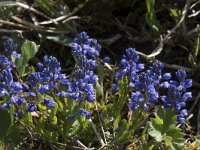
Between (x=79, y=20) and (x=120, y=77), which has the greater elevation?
(x=79, y=20)

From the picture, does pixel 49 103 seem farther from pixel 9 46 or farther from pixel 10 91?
pixel 9 46

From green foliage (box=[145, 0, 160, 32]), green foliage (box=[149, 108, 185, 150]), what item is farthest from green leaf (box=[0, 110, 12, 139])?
green foliage (box=[145, 0, 160, 32])

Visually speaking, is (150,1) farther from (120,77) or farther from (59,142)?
(59,142)

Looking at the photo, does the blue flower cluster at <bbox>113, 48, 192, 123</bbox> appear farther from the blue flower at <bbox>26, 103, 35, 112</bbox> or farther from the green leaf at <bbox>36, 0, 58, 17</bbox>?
the green leaf at <bbox>36, 0, 58, 17</bbox>

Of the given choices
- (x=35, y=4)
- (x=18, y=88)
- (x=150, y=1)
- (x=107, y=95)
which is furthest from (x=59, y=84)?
(x=35, y=4)

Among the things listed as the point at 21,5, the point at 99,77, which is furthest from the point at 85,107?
the point at 21,5

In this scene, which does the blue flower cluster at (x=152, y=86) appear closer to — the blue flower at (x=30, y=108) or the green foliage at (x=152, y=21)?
the blue flower at (x=30, y=108)

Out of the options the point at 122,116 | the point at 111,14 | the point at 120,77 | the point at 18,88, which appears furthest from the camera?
the point at 111,14

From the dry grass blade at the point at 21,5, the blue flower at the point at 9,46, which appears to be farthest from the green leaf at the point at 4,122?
the dry grass blade at the point at 21,5
